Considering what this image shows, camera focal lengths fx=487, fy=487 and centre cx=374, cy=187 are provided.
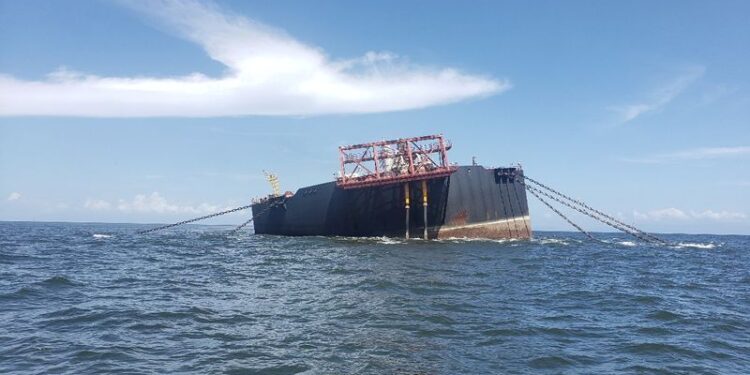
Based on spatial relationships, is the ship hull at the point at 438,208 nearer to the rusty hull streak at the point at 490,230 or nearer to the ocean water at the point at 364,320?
the rusty hull streak at the point at 490,230

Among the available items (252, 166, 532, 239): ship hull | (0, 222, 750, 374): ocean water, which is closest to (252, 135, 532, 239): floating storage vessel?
(252, 166, 532, 239): ship hull

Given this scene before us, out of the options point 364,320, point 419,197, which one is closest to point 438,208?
point 419,197

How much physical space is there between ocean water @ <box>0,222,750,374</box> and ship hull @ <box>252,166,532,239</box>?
1634cm

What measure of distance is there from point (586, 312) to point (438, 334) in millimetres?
5782

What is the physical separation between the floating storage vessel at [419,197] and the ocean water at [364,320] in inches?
639

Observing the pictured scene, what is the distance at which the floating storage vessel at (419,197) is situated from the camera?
1574 inches

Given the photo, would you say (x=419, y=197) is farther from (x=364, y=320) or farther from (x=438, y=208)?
(x=364, y=320)

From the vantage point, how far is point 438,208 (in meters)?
40.4

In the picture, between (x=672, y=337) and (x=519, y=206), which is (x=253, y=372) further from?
(x=519, y=206)

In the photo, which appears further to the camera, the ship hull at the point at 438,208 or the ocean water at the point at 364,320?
the ship hull at the point at 438,208

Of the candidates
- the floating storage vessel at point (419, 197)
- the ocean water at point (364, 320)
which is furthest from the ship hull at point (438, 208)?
the ocean water at point (364, 320)

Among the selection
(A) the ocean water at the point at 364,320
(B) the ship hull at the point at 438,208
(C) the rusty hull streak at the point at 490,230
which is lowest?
(A) the ocean water at the point at 364,320

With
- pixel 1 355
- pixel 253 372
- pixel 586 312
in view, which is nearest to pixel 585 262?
pixel 586 312

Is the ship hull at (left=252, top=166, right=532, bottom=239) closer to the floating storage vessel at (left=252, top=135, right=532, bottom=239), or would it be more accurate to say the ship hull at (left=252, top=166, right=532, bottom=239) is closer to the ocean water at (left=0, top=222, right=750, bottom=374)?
the floating storage vessel at (left=252, top=135, right=532, bottom=239)
